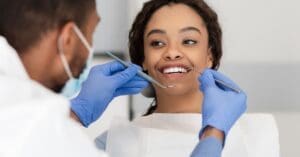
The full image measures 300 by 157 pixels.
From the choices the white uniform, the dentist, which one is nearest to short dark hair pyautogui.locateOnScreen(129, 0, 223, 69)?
the dentist

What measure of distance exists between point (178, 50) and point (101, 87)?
25 centimetres

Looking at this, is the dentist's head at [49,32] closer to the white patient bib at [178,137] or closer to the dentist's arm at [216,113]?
the dentist's arm at [216,113]

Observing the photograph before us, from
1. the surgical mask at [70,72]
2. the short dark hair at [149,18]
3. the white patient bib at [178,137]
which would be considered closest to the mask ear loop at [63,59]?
the surgical mask at [70,72]

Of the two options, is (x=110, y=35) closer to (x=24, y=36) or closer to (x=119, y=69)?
(x=119, y=69)

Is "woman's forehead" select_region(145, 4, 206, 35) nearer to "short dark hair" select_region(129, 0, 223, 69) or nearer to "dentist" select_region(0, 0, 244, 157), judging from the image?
"short dark hair" select_region(129, 0, 223, 69)

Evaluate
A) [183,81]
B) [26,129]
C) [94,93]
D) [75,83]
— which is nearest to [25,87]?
[26,129]

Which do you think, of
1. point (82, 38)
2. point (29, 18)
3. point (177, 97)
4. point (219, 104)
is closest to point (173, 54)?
point (177, 97)

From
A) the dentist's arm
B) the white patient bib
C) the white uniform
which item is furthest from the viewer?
the white patient bib

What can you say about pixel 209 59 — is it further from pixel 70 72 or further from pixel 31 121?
pixel 31 121

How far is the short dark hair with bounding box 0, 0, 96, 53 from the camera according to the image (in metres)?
0.98

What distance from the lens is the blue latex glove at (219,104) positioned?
1.29m

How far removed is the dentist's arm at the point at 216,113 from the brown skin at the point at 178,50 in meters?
0.16

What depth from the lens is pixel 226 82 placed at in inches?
55.7

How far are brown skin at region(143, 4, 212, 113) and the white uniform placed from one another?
64 cm
